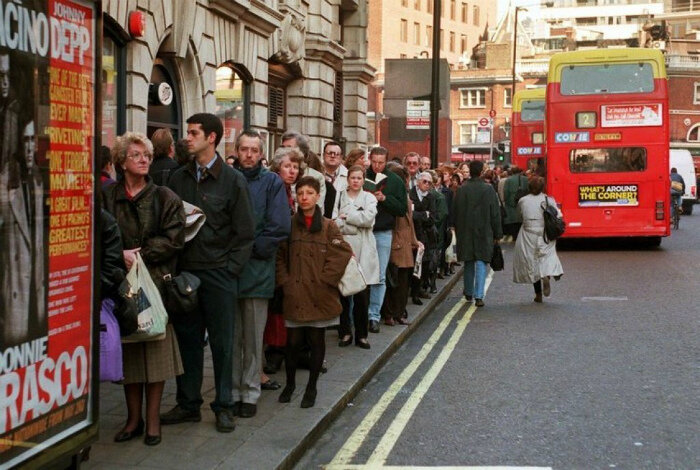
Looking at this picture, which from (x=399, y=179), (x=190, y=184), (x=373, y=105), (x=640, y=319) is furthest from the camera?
(x=373, y=105)

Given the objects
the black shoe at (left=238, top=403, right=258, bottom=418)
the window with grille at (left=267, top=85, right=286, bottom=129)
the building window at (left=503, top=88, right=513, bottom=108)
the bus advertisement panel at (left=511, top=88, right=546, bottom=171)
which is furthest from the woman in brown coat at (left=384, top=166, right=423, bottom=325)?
the building window at (left=503, top=88, right=513, bottom=108)

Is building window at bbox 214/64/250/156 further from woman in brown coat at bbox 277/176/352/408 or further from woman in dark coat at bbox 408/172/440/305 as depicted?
woman in brown coat at bbox 277/176/352/408

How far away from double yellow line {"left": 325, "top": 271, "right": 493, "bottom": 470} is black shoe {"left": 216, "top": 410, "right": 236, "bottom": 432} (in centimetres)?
68

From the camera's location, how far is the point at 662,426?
673 cm

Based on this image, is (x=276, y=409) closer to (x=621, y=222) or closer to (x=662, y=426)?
(x=662, y=426)

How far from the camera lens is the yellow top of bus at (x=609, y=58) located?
22.0 meters

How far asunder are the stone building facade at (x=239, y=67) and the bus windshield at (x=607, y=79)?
17.7 feet

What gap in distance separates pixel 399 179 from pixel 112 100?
12.9ft

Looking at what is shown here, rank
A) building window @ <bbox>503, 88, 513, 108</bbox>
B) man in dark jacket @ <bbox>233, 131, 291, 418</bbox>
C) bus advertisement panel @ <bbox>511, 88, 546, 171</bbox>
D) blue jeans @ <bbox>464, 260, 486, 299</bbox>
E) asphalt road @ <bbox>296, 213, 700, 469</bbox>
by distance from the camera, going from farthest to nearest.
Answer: building window @ <bbox>503, 88, 513, 108</bbox>, bus advertisement panel @ <bbox>511, 88, 546, 171</bbox>, blue jeans @ <bbox>464, 260, 486, 299</bbox>, man in dark jacket @ <bbox>233, 131, 291, 418</bbox>, asphalt road @ <bbox>296, 213, 700, 469</bbox>

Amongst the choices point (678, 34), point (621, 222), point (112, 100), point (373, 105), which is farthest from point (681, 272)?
point (678, 34)

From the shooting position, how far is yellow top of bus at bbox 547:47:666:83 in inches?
865

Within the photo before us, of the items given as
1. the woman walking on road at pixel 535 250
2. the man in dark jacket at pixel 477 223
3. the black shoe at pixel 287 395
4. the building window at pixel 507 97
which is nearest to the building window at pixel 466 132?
the building window at pixel 507 97

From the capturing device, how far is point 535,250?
44.2ft

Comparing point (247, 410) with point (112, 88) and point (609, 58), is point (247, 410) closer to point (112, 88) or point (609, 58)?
point (112, 88)
